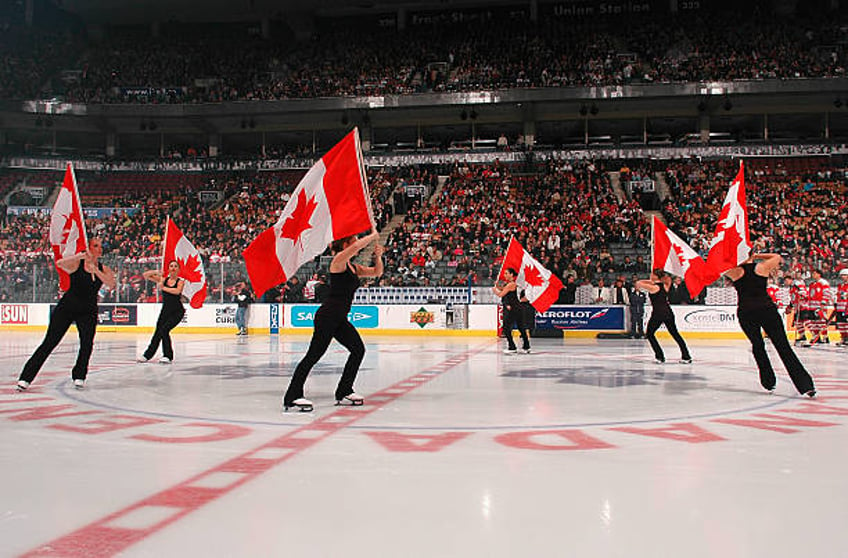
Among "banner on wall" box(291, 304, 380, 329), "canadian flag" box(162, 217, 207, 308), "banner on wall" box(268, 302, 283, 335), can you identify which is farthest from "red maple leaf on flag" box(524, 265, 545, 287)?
"banner on wall" box(268, 302, 283, 335)

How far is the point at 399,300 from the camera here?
2488 cm

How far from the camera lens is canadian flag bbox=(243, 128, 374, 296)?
7461 mm

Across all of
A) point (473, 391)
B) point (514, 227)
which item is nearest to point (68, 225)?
point (473, 391)

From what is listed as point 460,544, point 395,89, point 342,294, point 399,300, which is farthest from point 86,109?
point 460,544

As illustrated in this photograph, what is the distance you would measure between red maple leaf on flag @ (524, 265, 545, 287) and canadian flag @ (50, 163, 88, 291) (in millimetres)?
11436

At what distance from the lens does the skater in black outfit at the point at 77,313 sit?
337 inches

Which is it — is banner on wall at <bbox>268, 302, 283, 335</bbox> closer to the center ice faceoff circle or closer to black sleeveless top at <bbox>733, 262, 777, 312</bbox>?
the center ice faceoff circle

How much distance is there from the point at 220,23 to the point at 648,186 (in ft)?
98.5

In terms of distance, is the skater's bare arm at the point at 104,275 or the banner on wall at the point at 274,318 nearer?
the skater's bare arm at the point at 104,275

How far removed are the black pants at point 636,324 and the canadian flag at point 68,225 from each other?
56.1 feet

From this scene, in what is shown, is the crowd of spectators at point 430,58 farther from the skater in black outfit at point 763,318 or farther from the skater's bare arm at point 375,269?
the skater's bare arm at point 375,269

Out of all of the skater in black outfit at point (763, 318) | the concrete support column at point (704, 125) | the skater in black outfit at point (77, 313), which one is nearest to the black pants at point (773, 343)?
the skater in black outfit at point (763, 318)

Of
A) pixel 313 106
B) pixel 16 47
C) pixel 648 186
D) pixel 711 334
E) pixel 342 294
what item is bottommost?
pixel 711 334

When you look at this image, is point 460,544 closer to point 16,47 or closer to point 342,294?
point 342,294
